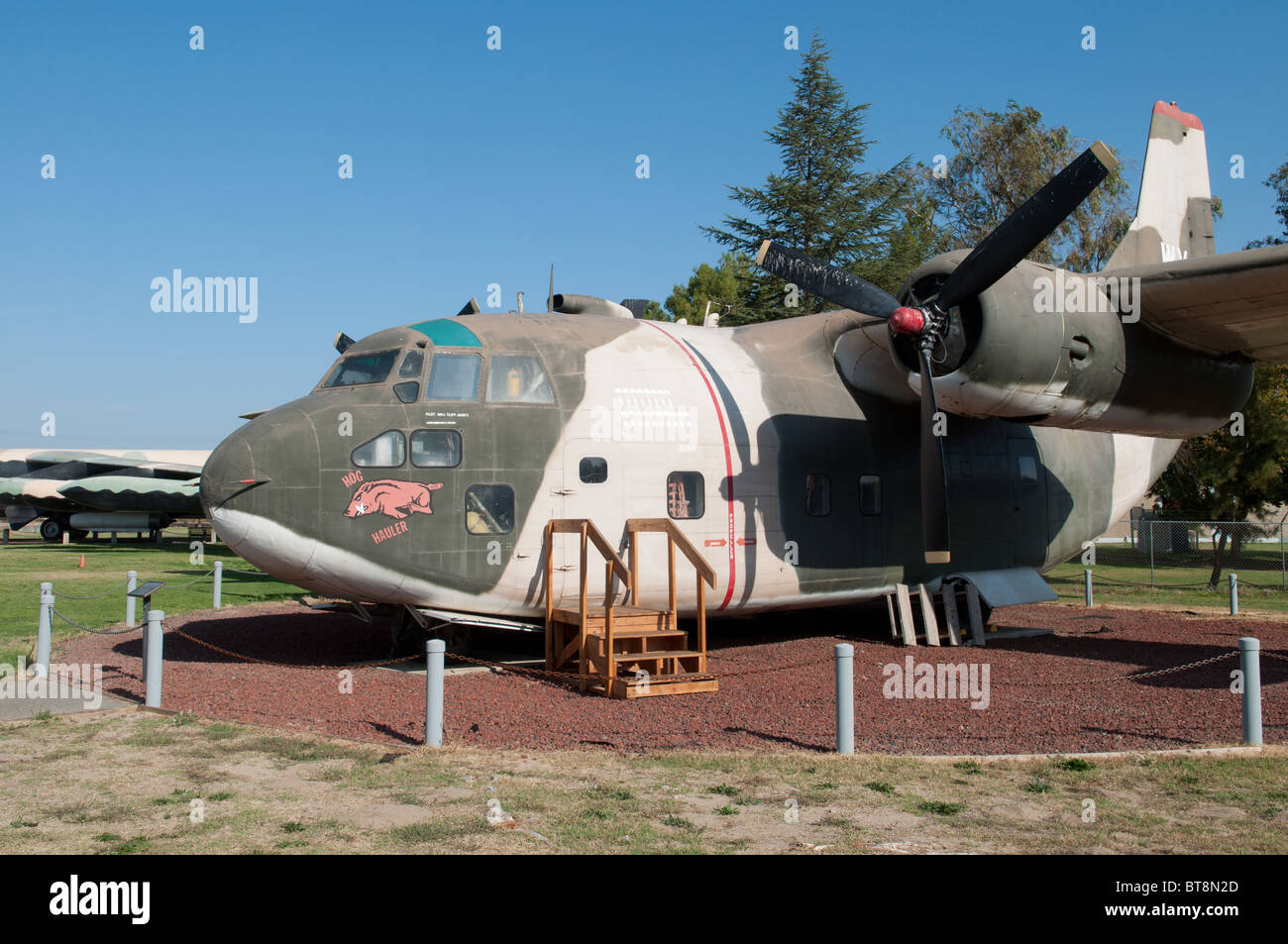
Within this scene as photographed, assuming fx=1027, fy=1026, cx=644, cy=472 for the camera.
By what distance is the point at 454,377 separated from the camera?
1388 cm

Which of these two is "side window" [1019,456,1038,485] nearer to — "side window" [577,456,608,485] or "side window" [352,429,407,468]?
"side window" [577,456,608,485]

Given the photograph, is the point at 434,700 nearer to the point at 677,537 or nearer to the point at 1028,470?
the point at 677,537

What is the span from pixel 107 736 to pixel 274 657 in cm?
569

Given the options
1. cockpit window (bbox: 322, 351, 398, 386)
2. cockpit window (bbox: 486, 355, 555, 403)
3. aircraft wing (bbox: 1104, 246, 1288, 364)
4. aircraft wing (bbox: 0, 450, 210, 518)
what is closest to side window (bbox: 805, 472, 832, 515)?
cockpit window (bbox: 486, 355, 555, 403)

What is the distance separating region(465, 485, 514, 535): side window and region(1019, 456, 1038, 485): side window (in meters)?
9.80

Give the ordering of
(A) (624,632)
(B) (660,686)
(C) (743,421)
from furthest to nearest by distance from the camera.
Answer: (C) (743,421), (A) (624,632), (B) (660,686)

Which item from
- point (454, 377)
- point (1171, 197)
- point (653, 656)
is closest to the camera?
point (653, 656)

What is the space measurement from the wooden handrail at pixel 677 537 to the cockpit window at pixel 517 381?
2077 millimetres

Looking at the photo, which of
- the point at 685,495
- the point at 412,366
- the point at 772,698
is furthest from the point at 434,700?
the point at 685,495

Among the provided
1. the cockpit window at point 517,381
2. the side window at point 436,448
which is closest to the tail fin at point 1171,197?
the cockpit window at point 517,381

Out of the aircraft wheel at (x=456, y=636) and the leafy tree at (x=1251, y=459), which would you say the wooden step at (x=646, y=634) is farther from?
the leafy tree at (x=1251, y=459)

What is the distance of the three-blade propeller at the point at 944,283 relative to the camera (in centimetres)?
1338

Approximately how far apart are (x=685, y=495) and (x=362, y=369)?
483cm

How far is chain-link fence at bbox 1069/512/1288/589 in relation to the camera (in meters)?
29.7
